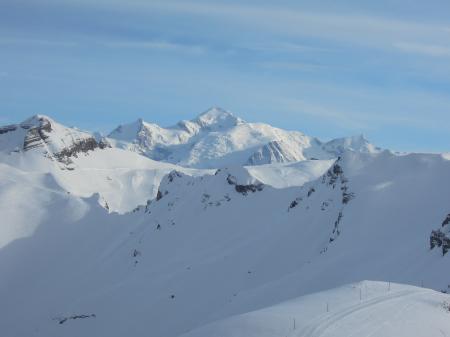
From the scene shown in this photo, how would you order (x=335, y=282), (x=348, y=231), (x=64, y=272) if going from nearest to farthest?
(x=335, y=282) → (x=348, y=231) → (x=64, y=272)

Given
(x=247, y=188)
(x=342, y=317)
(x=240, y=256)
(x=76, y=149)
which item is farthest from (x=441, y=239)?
(x=76, y=149)

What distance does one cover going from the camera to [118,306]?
73.6 meters

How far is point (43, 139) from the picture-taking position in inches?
6481

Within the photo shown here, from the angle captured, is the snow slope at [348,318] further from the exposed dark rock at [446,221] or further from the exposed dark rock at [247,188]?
the exposed dark rock at [247,188]

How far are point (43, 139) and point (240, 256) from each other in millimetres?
102396

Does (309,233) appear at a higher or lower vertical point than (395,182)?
lower

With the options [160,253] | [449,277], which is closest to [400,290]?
[449,277]

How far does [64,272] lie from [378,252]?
5932 centimetres

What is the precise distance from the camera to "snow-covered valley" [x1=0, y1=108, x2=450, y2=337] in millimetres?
24203

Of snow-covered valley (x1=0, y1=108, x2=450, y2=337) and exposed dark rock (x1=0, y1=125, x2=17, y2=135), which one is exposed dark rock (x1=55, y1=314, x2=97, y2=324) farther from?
exposed dark rock (x1=0, y1=125, x2=17, y2=135)

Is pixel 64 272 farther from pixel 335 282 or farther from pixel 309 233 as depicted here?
pixel 335 282

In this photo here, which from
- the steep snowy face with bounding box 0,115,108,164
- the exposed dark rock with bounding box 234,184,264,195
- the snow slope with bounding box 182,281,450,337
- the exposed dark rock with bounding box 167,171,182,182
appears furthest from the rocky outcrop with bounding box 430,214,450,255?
the steep snowy face with bounding box 0,115,108,164

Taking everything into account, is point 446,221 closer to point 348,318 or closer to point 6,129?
point 348,318

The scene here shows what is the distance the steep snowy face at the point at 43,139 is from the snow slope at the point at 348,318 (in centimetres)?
14452
